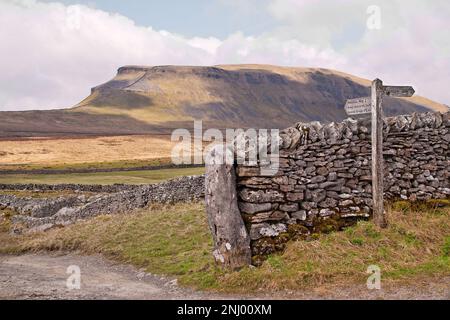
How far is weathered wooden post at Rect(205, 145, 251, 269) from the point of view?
1227 cm

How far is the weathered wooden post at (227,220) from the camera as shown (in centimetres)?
1227

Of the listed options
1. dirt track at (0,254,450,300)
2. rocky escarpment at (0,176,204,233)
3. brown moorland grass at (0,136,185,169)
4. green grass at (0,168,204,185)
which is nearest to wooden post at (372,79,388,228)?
dirt track at (0,254,450,300)

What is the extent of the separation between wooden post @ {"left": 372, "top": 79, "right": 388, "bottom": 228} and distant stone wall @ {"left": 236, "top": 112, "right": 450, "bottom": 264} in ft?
1.00

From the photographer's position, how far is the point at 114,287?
1257 cm

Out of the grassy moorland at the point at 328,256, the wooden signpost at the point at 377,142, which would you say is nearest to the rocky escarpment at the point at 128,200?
the grassy moorland at the point at 328,256

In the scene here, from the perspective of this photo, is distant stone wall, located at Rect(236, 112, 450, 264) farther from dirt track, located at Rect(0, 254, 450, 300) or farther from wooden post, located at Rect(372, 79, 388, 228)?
dirt track, located at Rect(0, 254, 450, 300)

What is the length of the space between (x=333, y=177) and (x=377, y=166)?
1286mm

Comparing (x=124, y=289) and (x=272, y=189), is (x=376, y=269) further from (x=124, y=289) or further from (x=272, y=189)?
(x=124, y=289)

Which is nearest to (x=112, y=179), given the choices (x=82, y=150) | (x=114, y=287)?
(x=114, y=287)

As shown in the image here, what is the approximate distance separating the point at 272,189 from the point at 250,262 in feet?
6.50

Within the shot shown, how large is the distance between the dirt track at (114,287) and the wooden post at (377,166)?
2.75m

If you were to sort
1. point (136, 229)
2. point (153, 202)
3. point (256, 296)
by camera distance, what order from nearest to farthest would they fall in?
1. point (256, 296)
2. point (136, 229)
3. point (153, 202)

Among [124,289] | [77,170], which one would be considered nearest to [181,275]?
[124,289]
